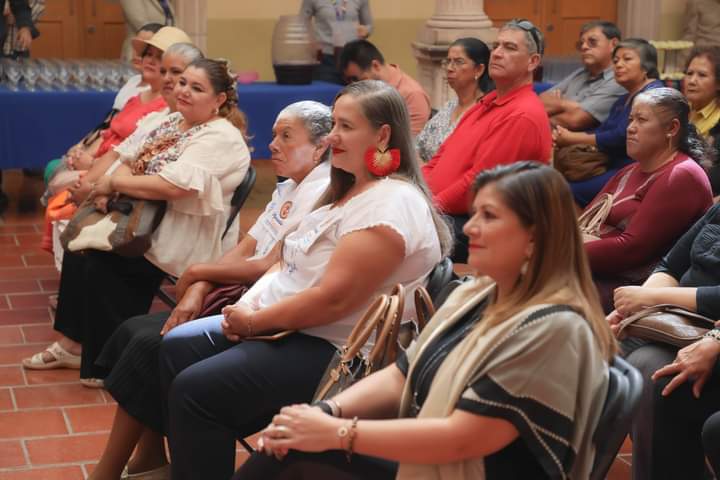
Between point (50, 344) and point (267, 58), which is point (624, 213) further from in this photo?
point (267, 58)

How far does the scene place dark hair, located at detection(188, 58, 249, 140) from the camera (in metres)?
4.23

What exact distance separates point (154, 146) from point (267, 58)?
632 centimetres

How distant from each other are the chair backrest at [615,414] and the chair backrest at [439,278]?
2.60 ft

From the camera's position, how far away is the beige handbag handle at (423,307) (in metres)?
2.73

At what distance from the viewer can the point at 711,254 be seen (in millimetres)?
3182

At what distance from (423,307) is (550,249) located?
692 millimetres

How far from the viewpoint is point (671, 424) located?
2973 millimetres

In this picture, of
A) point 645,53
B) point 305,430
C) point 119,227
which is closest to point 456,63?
point 645,53

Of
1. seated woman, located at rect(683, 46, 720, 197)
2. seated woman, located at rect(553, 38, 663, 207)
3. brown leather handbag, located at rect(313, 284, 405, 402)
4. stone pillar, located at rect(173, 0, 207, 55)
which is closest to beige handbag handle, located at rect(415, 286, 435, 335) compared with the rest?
brown leather handbag, located at rect(313, 284, 405, 402)

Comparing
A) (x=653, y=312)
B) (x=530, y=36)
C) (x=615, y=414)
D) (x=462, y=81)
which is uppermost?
(x=530, y=36)

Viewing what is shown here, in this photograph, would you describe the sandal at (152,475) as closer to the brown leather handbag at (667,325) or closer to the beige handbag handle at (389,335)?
the beige handbag handle at (389,335)

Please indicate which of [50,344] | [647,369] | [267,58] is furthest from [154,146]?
[267,58]

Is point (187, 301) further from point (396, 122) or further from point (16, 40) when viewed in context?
point (16, 40)

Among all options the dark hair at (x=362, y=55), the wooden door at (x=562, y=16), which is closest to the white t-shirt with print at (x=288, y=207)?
the dark hair at (x=362, y=55)
